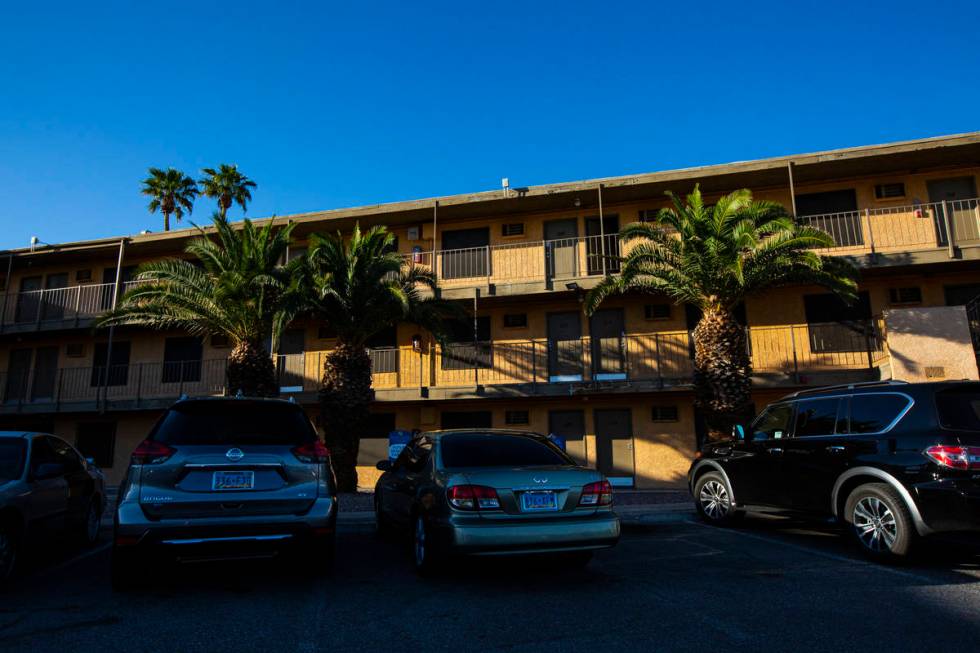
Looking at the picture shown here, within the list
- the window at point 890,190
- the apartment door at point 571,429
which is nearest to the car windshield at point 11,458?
the apartment door at point 571,429

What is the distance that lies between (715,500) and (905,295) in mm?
11554

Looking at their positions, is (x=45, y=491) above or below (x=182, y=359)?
below

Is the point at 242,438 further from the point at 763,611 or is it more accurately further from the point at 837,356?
the point at 837,356

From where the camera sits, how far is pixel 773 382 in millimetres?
16219

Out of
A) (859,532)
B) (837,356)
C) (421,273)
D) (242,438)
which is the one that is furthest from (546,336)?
(242,438)

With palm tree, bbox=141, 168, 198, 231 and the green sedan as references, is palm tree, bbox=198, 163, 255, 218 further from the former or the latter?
the green sedan

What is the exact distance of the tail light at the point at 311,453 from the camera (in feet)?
18.1

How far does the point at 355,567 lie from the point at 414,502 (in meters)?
0.97

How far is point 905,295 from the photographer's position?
17.1m

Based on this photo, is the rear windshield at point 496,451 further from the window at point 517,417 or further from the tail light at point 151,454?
the window at point 517,417

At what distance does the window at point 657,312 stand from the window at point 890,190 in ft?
21.4

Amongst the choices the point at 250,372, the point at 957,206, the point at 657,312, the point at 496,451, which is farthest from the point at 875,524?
the point at 957,206

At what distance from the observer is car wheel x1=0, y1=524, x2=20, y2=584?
5.74m

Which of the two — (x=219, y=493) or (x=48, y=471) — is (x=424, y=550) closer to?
(x=219, y=493)
